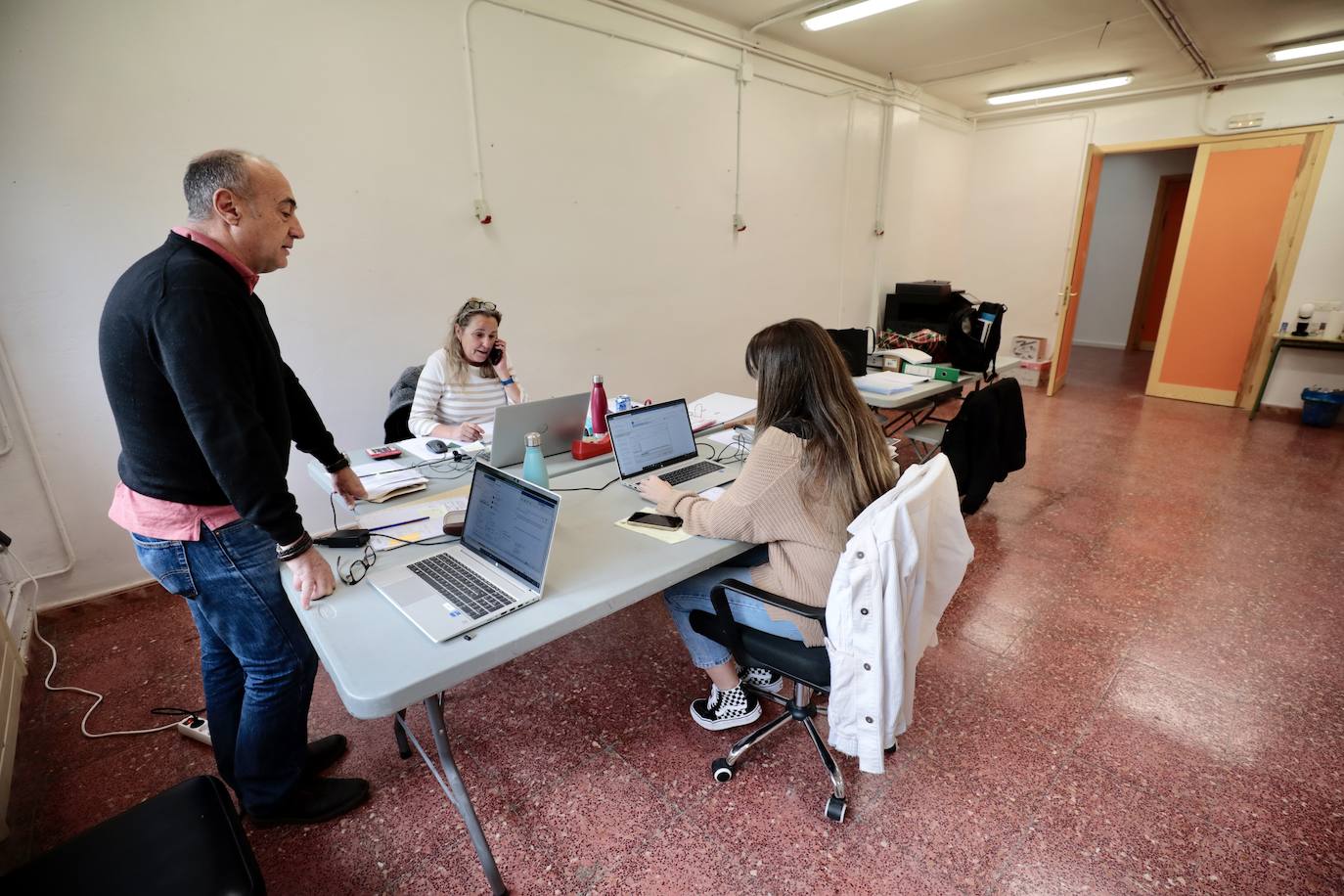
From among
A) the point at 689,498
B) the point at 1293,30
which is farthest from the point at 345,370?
the point at 1293,30

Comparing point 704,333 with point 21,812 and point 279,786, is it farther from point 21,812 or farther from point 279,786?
point 21,812

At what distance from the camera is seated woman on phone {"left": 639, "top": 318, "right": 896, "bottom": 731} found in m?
1.55

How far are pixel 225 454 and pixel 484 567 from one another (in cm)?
57

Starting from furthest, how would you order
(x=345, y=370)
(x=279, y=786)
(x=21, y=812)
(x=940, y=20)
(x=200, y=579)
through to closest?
1. (x=940, y=20)
2. (x=345, y=370)
3. (x=21, y=812)
4. (x=279, y=786)
5. (x=200, y=579)

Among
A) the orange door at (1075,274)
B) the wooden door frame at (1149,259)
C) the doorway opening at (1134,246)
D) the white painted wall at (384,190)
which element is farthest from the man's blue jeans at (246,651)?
the wooden door frame at (1149,259)

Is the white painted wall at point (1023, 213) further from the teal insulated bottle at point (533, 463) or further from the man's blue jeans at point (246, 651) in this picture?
the man's blue jeans at point (246, 651)

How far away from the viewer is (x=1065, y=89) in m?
5.61

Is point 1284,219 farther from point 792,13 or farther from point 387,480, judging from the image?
point 387,480

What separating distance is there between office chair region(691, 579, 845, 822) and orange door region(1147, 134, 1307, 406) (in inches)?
255

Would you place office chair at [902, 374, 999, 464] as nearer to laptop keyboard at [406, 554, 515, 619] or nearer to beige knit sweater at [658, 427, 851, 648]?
beige knit sweater at [658, 427, 851, 648]

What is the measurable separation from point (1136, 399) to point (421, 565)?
7118 millimetres

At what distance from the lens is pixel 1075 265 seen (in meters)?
6.22

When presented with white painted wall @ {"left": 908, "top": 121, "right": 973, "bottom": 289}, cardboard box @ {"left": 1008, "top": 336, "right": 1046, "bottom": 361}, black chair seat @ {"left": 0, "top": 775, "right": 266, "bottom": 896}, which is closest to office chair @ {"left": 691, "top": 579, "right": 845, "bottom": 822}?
black chair seat @ {"left": 0, "top": 775, "right": 266, "bottom": 896}

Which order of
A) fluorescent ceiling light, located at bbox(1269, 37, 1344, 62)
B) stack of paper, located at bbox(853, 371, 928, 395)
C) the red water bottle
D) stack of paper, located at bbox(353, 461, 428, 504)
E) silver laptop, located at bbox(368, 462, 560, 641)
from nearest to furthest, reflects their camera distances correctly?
1. silver laptop, located at bbox(368, 462, 560, 641)
2. stack of paper, located at bbox(353, 461, 428, 504)
3. the red water bottle
4. stack of paper, located at bbox(853, 371, 928, 395)
5. fluorescent ceiling light, located at bbox(1269, 37, 1344, 62)
